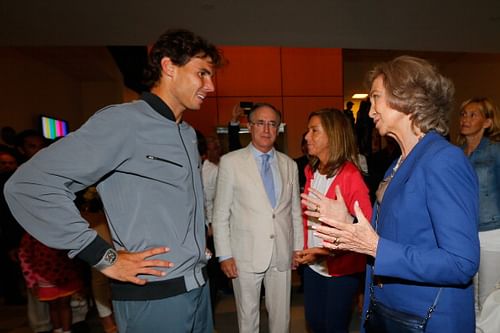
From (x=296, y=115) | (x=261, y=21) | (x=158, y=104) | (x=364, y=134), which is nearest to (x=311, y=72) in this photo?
(x=296, y=115)

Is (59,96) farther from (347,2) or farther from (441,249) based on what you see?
(441,249)

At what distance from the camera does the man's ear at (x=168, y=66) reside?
1.32 metres

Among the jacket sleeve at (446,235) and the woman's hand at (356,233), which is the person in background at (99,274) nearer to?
the woman's hand at (356,233)

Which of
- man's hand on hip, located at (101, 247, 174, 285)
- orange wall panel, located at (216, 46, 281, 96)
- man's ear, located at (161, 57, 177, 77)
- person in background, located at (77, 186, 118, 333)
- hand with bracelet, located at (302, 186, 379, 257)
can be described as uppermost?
orange wall panel, located at (216, 46, 281, 96)

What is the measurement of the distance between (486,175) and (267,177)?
1.95 m

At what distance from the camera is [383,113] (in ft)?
3.89

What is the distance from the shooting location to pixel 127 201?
3.72ft

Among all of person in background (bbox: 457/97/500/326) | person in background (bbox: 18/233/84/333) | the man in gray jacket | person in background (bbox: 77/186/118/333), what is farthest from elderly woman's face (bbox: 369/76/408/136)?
person in background (bbox: 18/233/84/333)

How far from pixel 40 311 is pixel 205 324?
95.7 inches

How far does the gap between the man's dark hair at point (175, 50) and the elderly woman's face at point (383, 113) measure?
73 cm

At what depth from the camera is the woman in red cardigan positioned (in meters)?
1.89

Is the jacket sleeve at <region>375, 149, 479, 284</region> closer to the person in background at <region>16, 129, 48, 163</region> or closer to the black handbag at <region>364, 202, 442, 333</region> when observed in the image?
the black handbag at <region>364, 202, 442, 333</region>

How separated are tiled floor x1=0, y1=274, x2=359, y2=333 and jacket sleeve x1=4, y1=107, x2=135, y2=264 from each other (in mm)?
2348

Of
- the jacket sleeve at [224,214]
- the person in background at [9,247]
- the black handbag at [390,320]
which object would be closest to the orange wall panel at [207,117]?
the person in background at [9,247]
